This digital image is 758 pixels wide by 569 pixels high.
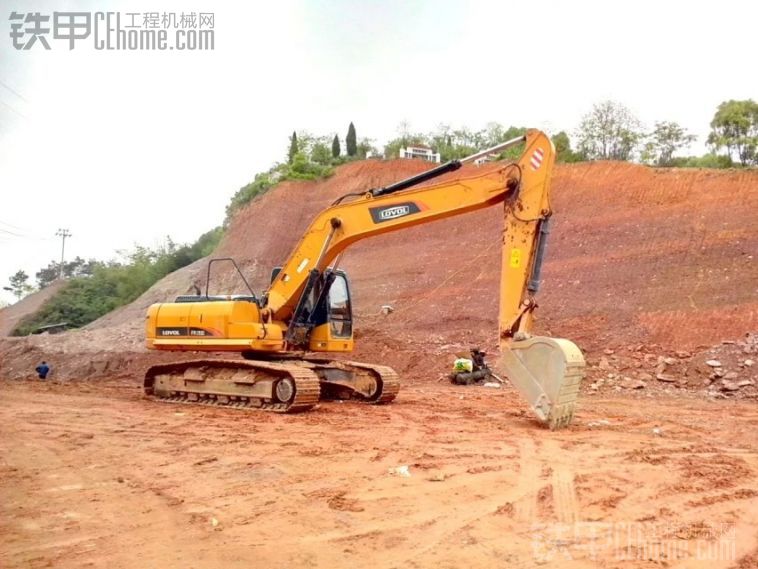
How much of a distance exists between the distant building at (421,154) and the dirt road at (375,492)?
30.3m

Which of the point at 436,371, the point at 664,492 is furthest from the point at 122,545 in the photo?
the point at 436,371

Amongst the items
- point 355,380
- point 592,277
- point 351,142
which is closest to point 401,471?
point 355,380

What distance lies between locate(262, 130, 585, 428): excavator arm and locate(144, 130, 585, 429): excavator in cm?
2

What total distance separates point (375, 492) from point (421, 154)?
35.8m

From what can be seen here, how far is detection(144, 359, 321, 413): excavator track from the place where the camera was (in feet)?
36.1

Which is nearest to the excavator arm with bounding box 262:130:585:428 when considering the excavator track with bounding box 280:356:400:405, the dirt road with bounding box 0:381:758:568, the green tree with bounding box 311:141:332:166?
the dirt road with bounding box 0:381:758:568

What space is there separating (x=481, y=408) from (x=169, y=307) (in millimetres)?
5872

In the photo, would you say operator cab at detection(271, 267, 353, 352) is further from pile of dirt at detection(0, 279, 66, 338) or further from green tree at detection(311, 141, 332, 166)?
pile of dirt at detection(0, 279, 66, 338)

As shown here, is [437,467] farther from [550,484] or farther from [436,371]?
[436,371]

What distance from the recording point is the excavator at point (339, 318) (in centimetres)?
943

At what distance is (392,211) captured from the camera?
11391 millimetres

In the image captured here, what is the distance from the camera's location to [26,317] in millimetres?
41844

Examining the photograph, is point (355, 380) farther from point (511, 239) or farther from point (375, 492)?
point (375, 492)

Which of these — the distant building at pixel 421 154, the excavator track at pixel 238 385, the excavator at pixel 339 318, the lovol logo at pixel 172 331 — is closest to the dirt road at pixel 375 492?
the excavator track at pixel 238 385
